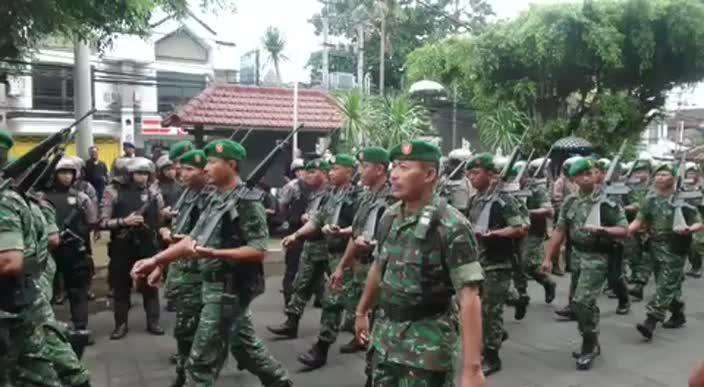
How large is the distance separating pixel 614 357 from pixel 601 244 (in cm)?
113

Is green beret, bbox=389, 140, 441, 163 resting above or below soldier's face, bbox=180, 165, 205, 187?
above

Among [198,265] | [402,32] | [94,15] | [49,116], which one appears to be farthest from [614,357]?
[402,32]

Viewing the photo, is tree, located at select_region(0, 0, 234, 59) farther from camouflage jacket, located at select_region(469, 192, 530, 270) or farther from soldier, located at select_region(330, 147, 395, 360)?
camouflage jacket, located at select_region(469, 192, 530, 270)

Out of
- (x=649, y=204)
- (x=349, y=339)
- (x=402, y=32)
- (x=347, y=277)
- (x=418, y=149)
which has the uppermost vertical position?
(x=402, y=32)

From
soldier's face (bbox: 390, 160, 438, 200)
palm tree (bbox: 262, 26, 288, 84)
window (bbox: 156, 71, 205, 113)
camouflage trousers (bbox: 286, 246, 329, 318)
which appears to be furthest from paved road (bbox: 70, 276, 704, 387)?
palm tree (bbox: 262, 26, 288, 84)

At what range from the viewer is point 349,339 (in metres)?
6.97

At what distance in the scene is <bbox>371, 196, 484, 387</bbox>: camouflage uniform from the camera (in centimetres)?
322

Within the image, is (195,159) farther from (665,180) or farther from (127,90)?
(127,90)

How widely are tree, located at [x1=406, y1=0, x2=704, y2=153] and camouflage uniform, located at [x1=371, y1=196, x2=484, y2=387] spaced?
46.8 feet

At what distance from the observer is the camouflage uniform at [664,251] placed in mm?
6977

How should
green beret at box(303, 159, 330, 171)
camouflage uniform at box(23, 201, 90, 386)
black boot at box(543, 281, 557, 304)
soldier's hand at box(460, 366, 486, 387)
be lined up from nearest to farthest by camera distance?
1. soldier's hand at box(460, 366, 486, 387)
2. camouflage uniform at box(23, 201, 90, 386)
3. green beret at box(303, 159, 330, 171)
4. black boot at box(543, 281, 557, 304)

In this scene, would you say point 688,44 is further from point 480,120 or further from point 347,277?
point 347,277

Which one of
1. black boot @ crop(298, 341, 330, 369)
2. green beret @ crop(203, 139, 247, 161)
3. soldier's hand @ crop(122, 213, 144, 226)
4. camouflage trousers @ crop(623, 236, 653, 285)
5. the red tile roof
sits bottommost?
black boot @ crop(298, 341, 330, 369)

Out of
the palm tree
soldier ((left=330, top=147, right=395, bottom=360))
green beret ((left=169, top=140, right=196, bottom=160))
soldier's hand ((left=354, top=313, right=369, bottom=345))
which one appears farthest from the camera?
the palm tree
